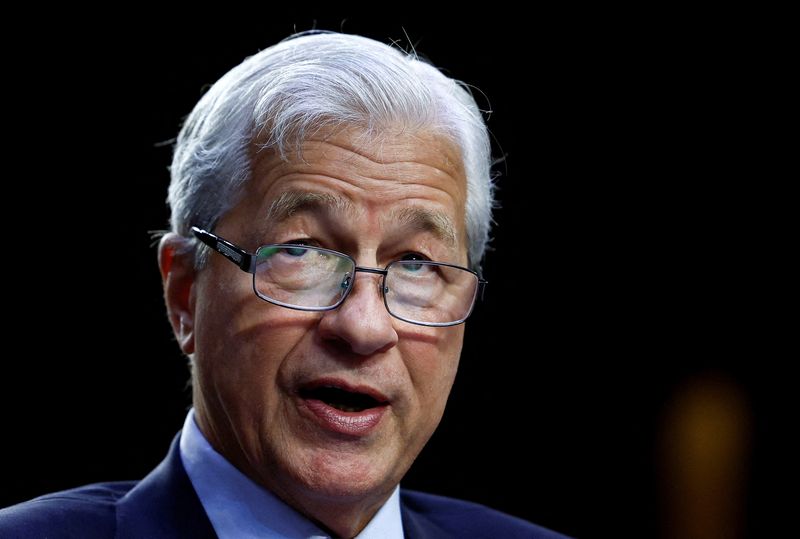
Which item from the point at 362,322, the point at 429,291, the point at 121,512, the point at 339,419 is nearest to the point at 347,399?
the point at 339,419

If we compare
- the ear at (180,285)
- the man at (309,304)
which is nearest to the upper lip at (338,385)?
the man at (309,304)

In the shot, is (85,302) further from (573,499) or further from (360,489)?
(573,499)

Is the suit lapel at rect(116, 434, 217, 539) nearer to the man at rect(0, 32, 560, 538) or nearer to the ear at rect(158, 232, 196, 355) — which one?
the man at rect(0, 32, 560, 538)

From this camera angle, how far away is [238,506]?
74.5 inches

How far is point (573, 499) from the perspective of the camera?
10.7 ft

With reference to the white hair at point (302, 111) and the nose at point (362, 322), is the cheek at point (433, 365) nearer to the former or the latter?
the nose at point (362, 322)

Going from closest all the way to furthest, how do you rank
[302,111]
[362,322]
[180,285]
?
[362,322], [302,111], [180,285]

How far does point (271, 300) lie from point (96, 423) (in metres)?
1.30

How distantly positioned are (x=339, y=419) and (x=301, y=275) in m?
0.27

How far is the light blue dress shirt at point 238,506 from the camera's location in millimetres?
1869

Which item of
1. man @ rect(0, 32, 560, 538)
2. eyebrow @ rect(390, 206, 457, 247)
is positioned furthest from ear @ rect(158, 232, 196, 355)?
eyebrow @ rect(390, 206, 457, 247)

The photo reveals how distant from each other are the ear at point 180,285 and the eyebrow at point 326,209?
0.27 meters

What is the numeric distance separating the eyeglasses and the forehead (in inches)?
3.3

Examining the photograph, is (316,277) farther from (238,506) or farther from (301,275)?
(238,506)
